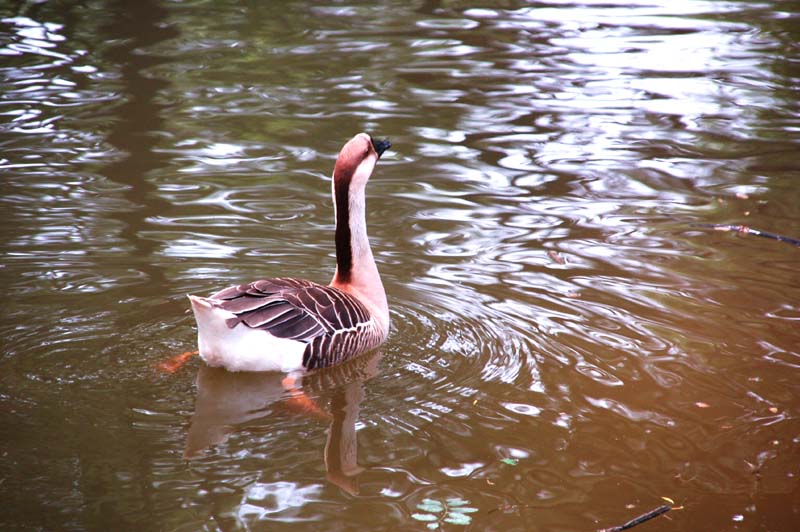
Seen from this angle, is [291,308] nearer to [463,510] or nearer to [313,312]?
[313,312]

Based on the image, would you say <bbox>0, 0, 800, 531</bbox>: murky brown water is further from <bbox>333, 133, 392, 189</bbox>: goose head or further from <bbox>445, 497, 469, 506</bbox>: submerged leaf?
<bbox>333, 133, 392, 189</bbox>: goose head

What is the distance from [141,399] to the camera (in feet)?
18.7

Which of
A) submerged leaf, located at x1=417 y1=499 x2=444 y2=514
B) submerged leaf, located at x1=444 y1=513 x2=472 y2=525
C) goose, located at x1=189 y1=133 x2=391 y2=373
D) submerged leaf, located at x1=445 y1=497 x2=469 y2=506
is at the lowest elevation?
submerged leaf, located at x1=445 y1=497 x2=469 y2=506

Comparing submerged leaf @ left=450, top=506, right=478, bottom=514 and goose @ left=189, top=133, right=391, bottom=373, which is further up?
goose @ left=189, top=133, right=391, bottom=373

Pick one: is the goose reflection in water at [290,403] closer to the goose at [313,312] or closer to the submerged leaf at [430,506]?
the goose at [313,312]

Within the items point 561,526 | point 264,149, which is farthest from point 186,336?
point 264,149

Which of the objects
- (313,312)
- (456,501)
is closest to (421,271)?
(313,312)

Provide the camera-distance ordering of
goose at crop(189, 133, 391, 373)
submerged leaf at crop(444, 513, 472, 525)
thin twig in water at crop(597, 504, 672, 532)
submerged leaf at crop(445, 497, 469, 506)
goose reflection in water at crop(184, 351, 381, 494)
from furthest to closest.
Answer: goose at crop(189, 133, 391, 373) → goose reflection in water at crop(184, 351, 381, 494) → submerged leaf at crop(445, 497, 469, 506) → submerged leaf at crop(444, 513, 472, 525) → thin twig in water at crop(597, 504, 672, 532)

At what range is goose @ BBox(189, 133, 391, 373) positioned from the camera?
19.4 feet

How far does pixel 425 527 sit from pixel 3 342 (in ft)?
11.2

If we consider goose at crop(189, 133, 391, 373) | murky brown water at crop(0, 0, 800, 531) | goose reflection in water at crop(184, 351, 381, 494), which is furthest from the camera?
goose at crop(189, 133, 391, 373)

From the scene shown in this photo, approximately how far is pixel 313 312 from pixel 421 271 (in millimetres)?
1833

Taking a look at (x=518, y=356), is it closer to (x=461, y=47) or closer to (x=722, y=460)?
(x=722, y=460)

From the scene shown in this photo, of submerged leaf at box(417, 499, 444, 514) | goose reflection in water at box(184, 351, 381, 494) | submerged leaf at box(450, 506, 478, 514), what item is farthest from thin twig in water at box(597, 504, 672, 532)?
goose reflection in water at box(184, 351, 381, 494)
